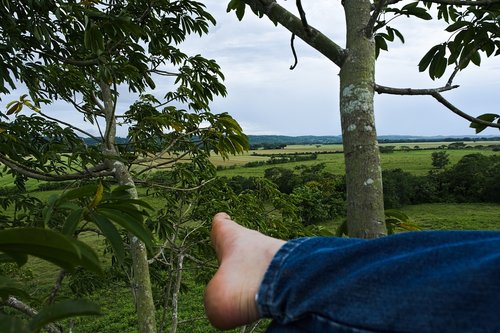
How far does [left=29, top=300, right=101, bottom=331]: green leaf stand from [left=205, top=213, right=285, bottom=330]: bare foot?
8.2 inches

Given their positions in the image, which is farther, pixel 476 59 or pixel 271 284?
pixel 476 59

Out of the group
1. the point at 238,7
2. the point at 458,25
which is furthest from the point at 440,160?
the point at 238,7

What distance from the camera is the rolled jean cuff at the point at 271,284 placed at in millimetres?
515

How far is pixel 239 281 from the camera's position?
0.59 metres

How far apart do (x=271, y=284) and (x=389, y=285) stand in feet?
0.55

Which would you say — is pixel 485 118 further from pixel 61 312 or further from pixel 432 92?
pixel 61 312

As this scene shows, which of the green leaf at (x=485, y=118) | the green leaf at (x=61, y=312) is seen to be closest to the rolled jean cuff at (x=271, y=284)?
the green leaf at (x=61, y=312)

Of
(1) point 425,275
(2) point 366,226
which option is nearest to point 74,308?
(1) point 425,275

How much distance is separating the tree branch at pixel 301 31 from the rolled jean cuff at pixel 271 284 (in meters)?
0.69

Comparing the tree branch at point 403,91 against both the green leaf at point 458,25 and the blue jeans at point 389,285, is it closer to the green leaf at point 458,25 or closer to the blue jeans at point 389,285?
the green leaf at point 458,25

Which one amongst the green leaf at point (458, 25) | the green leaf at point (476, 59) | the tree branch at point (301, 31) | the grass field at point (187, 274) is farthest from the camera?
the grass field at point (187, 274)

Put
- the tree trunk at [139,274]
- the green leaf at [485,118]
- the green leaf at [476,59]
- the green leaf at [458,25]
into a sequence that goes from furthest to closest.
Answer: the tree trunk at [139,274] < the green leaf at [476,59] < the green leaf at [458,25] < the green leaf at [485,118]

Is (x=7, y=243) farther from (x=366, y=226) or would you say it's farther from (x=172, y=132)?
(x=172, y=132)

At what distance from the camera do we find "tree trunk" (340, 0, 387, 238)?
96 cm
